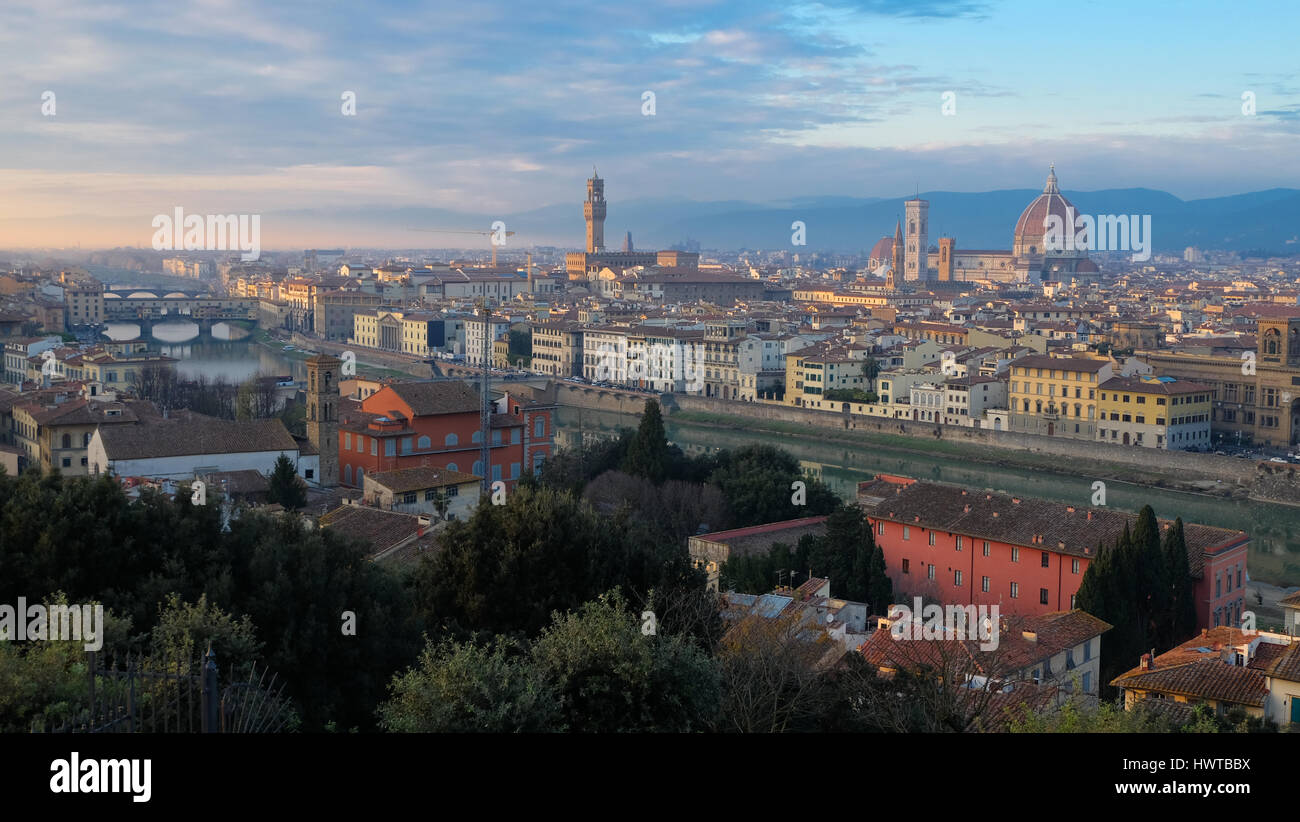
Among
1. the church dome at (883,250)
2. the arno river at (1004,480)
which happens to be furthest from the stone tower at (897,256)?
the arno river at (1004,480)

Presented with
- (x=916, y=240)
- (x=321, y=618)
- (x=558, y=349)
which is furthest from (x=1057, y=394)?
(x=916, y=240)

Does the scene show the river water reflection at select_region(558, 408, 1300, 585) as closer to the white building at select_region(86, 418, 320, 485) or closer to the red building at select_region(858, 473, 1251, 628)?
the red building at select_region(858, 473, 1251, 628)

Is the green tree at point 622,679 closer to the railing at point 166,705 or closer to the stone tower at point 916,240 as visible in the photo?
the railing at point 166,705

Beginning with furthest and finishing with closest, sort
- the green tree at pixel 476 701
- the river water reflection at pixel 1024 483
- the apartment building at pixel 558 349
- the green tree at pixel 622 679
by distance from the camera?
1. the apartment building at pixel 558 349
2. the river water reflection at pixel 1024 483
3. the green tree at pixel 622 679
4. the green tree at pixel 476 701

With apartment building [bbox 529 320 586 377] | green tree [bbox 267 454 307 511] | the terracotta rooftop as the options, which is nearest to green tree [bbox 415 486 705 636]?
the terracotta rooftop
